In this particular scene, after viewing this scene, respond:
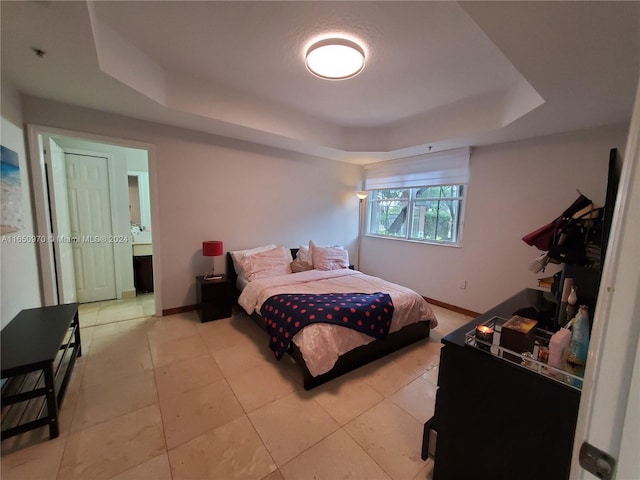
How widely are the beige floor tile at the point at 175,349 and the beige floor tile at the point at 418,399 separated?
183 cm

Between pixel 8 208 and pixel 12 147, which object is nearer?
pixel 8 208

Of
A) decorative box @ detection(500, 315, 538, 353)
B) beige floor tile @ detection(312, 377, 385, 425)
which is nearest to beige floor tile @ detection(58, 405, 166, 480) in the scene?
beige floor tile @ detection(312, 377, 385, 425)

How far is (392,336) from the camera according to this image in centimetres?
251

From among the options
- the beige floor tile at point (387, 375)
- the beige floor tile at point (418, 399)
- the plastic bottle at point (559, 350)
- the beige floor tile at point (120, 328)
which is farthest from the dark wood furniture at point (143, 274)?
the plastic bottle at point (559, 350)

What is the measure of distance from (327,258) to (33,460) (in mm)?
3053

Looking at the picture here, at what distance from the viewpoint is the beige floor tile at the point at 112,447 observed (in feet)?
4.46

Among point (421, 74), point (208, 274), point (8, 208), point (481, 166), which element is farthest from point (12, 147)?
point (481, 166)

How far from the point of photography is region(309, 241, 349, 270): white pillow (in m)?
3.70

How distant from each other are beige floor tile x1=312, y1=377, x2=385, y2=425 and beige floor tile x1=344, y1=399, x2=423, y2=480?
5 centimetres

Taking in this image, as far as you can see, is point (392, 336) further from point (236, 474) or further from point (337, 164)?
point (337, 164)

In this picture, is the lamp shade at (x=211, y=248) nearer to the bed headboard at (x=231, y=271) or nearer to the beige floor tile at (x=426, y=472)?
the bed headboard at (x=231, y=271)

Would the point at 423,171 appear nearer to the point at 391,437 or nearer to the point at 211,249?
the point at 211,249

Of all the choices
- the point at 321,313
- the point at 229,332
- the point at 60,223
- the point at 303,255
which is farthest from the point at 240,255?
the point at 60,223

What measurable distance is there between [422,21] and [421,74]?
2.21 ft
